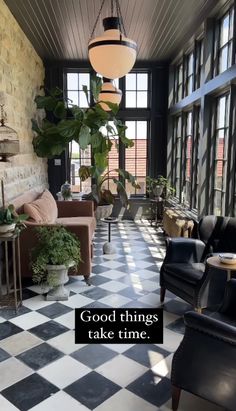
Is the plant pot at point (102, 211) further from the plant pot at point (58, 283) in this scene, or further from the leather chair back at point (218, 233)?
the leather chair back at point (218, 233)

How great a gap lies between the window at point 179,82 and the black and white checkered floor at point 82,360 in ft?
13.4

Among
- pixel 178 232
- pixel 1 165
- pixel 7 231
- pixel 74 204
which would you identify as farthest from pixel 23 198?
pixel 178 232

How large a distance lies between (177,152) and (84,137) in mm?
2620

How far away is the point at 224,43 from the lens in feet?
13.6

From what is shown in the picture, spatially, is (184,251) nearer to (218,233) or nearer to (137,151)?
(218,233)

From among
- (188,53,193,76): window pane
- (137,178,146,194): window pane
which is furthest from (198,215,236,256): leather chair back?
(137,178,146,194): window pane

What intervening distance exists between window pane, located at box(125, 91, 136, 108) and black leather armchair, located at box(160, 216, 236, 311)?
4.31 meters

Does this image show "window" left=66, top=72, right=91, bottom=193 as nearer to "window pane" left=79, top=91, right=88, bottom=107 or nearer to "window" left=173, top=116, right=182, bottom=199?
"window pane" left=79, top=91, right=88, bottom=107

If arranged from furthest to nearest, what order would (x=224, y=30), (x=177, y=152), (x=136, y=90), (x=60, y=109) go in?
(x=136, y=90) → (x=177, y=152) → (x=60, y=109) → (x=224, y=30)

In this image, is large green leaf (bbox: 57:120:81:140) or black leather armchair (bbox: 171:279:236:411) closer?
black leather armchair (bbox: 171:279:236:411)

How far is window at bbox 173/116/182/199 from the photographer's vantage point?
6434 mm

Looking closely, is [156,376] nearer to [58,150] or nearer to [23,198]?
[23,198]

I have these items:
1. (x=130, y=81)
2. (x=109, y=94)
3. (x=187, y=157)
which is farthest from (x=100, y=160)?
(x=130, y=81)

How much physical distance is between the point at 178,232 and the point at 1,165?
2544 mm
